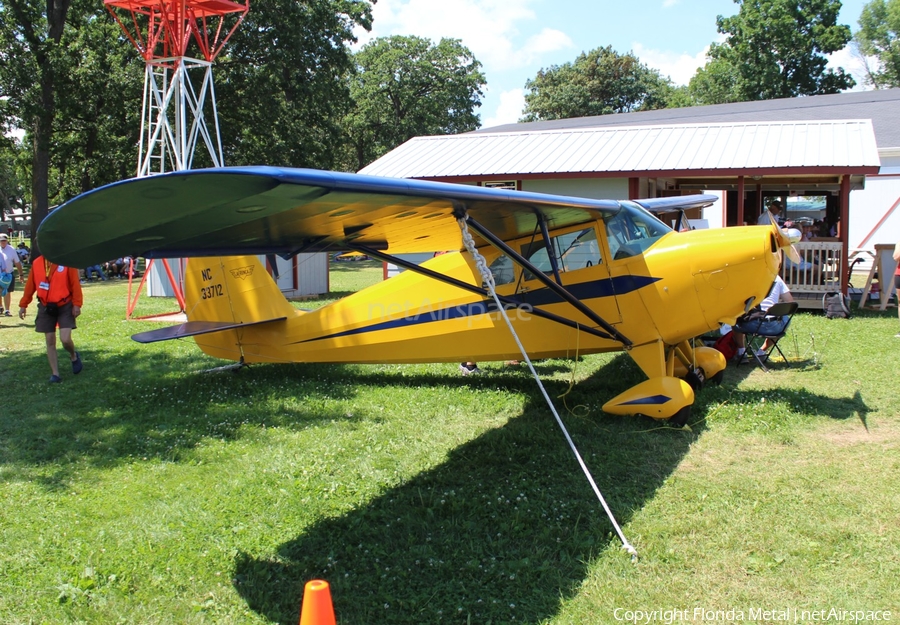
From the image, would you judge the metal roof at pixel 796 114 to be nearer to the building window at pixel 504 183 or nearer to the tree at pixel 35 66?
the building window at pixel 504 183

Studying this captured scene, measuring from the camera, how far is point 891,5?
55.9 m

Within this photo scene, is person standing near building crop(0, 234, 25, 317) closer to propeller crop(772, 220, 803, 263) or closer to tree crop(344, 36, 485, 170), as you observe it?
propeller crop(772, 220, 803, 263)

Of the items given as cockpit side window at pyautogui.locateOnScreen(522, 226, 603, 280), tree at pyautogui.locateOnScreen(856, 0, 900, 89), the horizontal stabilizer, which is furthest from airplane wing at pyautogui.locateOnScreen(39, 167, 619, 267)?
tree at pyautogui.locateOnScreen(856, 0, 900, 89)

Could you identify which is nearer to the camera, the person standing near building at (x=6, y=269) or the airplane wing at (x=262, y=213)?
the airplane wing at (x=262, y=213)

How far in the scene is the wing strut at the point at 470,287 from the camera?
18.9 ft

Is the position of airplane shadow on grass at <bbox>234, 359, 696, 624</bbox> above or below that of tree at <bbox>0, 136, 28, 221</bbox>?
below

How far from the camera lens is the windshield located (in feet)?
21.5

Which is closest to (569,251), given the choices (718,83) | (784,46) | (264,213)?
(264,213)

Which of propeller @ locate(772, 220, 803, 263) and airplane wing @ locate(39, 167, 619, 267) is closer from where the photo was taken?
airplane wing @ locate(39, 167, 619, 267)

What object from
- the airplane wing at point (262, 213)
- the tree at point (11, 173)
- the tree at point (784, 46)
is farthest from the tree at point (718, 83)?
the airplane wing at point (262, 213)

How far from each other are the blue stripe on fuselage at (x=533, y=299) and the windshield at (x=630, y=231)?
285mm

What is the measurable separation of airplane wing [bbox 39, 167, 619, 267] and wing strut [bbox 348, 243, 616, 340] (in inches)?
5.0

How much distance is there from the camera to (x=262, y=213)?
3.70 metres

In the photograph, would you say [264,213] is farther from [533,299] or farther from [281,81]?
[281,81]
